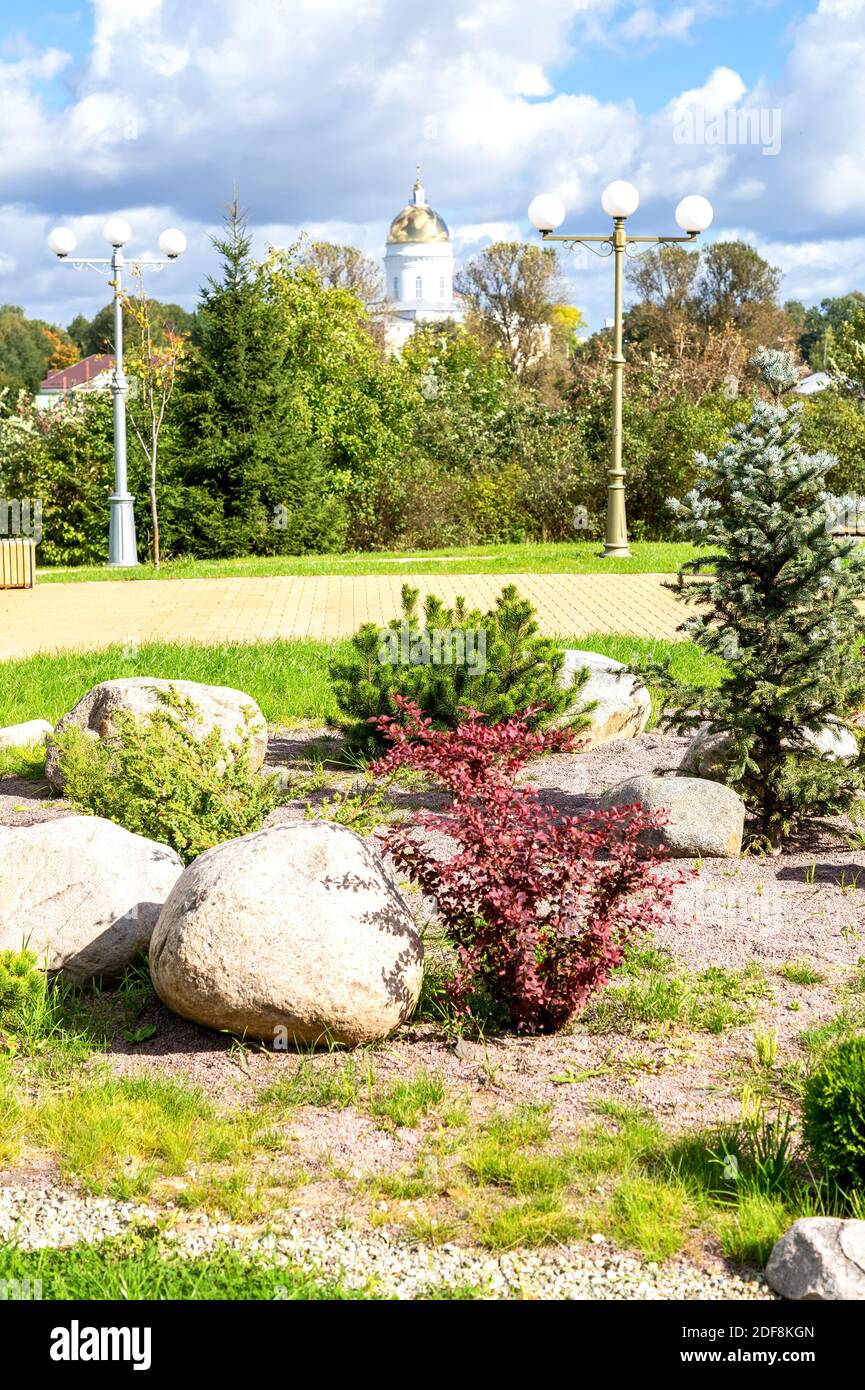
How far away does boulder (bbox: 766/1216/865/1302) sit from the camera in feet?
9.14

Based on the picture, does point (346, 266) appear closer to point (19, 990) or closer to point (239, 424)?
point (239, 424)

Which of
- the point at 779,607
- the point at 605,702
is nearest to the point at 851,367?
the point at 605,702

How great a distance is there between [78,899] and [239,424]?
18.8 metres

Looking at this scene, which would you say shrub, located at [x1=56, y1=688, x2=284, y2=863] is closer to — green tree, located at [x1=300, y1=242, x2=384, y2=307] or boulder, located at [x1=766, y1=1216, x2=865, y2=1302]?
boulder, located at [x1=766, y1=1216, x2=865, y2=1302]

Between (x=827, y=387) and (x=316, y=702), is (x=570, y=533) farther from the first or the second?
(x=316, y=702)

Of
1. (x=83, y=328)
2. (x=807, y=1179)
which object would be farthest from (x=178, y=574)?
(x=83, y=328)

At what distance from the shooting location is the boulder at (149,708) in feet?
22.4

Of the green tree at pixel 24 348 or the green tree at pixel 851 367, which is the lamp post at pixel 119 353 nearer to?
the green tree at pixel 851 367

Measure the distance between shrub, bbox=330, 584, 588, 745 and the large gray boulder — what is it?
10.1ft

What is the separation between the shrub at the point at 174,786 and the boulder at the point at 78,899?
520mm

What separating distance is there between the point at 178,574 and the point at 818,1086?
16.0 metres

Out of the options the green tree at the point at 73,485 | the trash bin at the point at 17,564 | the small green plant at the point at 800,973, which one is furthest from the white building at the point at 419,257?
the small green plant at the point at 800,973

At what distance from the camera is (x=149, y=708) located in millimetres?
6848

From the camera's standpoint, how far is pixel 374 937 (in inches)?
161
